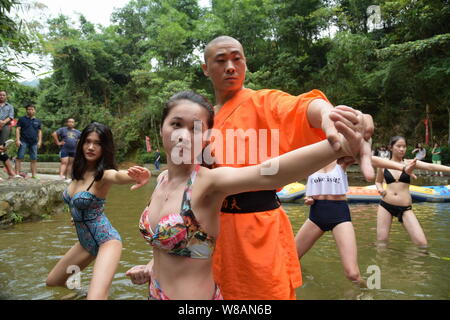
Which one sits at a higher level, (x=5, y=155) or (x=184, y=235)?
(x=5, y=155)

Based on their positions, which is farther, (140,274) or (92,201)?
(92,201)

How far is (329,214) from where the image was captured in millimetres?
3631

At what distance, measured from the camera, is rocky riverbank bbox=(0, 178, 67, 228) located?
6.46m

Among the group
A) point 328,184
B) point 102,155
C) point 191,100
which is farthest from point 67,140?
point 191,100

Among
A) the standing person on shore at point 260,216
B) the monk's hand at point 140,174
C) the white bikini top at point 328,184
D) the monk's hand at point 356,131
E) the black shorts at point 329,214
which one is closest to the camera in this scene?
the monk's hand at point 356,131

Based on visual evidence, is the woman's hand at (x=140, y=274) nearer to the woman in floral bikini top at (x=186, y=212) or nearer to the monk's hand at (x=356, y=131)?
the woman in floral bikini top at (x=186, y=212)

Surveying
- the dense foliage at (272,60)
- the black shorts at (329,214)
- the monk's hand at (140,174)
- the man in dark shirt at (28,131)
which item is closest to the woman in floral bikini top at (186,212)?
the monk's hand at (140,174)

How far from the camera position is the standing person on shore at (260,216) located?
5.31 ft

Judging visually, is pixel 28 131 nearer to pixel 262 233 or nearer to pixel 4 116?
pixel 4 116

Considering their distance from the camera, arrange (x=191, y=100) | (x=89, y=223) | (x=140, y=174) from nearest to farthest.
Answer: (x=191, y=100)
(x=140, y=174)
(x=89, y=223)

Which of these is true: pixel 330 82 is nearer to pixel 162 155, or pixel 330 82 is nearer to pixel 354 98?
pixel 354 98

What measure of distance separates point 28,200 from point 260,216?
647 cm

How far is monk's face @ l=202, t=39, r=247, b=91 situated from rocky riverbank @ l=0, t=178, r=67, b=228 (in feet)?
19.2

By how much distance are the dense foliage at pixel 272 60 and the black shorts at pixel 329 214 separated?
14963 millimetres
